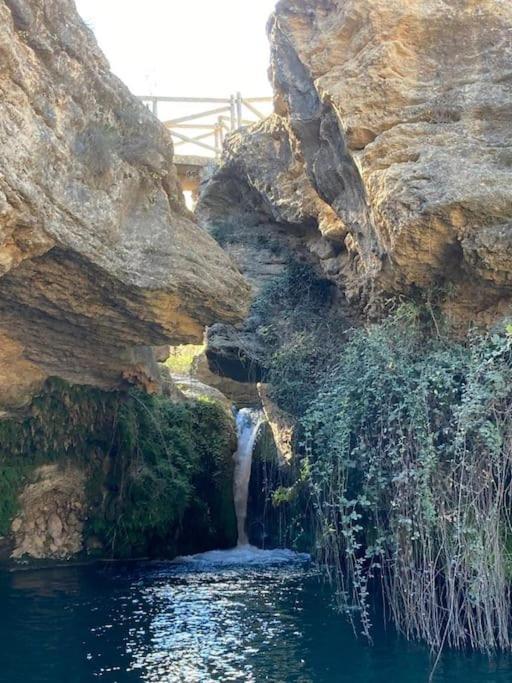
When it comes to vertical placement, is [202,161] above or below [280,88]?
above

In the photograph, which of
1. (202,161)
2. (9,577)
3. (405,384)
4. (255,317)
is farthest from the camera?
(202,161)

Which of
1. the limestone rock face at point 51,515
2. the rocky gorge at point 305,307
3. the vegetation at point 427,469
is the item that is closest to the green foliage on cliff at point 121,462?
the rocky gorge at point 305,307

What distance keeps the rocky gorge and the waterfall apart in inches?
11.7

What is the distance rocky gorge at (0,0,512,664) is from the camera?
8211mm

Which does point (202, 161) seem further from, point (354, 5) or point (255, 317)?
point (354, 5)

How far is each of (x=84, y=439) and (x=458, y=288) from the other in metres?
7.45

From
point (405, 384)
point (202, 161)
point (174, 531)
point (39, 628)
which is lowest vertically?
point (39, 628)

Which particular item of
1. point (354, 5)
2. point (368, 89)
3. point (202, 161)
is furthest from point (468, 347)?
point (202, 161)

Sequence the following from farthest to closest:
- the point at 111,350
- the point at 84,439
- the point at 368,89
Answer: the point at 84,439
the point at 111,350
the point at 368,89

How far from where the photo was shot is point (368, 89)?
1084 centimetres

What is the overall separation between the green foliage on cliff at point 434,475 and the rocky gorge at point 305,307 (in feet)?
0.12

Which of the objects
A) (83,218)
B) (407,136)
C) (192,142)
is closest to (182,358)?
(192,142)

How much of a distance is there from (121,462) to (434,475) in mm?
7591

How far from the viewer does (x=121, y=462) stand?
48.0 feet
